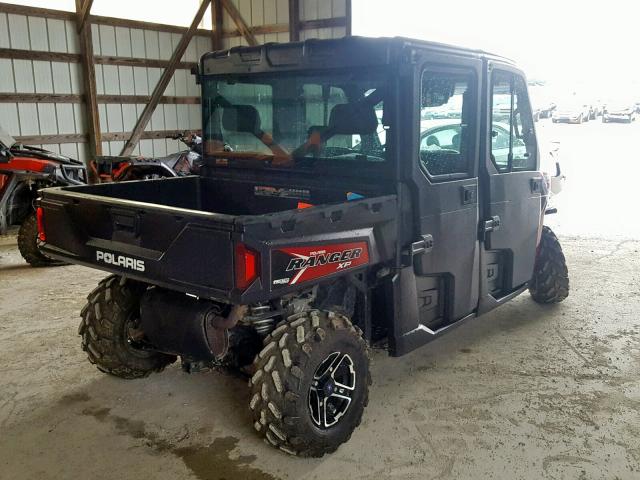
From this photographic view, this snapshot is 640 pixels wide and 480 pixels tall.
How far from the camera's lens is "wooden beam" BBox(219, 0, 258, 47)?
12.3 m

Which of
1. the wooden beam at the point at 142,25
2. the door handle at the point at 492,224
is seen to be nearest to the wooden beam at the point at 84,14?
the wooden beam at the point at 142,25

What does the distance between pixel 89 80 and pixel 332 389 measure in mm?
9574

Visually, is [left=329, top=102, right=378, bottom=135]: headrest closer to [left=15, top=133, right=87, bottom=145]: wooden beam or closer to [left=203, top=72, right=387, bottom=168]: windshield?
[left=203, top=72, right=387, bottom=168]: windshield

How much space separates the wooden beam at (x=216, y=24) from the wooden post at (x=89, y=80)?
283 cm

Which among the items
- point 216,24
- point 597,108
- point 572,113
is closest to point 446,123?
point 216,24

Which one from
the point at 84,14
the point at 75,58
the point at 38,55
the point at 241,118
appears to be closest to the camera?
the point at 241,118

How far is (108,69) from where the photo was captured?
444 inches

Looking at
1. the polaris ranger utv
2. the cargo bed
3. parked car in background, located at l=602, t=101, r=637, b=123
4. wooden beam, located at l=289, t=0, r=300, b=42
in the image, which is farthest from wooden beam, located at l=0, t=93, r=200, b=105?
parked car in background, located at l=602, t=101, r=637, b=123

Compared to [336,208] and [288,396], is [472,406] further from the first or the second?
[336,208]

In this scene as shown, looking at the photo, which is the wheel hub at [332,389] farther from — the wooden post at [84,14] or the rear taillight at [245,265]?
the wooden post at [84,14]

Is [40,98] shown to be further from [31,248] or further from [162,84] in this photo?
[31,248]

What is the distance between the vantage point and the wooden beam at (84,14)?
10.4m

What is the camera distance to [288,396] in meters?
2.71

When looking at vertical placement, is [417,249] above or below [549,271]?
above
